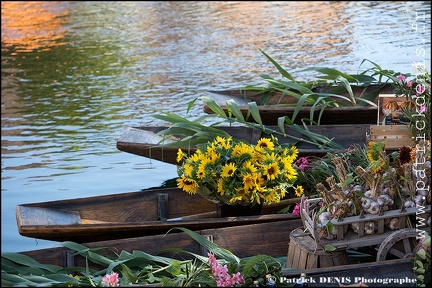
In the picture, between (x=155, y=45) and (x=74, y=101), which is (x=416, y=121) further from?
(x=155, y=45)

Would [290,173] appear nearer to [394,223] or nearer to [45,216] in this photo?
[394,223]

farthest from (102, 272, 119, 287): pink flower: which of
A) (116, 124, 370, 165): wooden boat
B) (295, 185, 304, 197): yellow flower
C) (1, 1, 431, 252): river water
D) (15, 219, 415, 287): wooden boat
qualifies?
(116, 124, 370, 165): wooden boat

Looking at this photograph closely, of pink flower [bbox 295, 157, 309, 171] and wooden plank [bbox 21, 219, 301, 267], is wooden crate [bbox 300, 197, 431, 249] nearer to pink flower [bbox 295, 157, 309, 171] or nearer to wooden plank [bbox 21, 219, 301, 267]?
wooden plank [bbox 21, 219, 301, 267]

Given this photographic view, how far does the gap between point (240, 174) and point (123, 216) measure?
2.04ft

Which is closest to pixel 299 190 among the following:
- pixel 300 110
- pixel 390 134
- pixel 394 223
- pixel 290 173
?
pixel 290 173

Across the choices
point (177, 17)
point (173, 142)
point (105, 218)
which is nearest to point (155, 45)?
point (177, 17)

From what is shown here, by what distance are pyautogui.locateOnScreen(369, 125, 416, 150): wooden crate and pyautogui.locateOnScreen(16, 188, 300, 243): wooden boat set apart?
488 mm

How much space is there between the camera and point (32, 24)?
12125mm

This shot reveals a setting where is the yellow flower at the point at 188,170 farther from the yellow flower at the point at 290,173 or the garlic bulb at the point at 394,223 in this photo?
the garlic bulb at the point at 394,223

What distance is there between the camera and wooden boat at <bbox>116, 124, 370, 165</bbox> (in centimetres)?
485

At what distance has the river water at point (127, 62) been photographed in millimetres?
5793

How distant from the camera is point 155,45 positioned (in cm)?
1022

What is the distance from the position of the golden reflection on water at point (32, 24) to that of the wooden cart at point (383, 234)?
7.70m

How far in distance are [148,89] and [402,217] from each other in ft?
17.3
